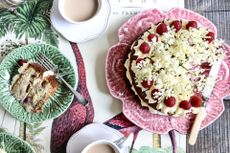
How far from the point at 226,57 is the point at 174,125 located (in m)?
0.25

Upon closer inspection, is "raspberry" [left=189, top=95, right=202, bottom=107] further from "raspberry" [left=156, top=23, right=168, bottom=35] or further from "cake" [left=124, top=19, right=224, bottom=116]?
"raspberry" [left=156, top=23, right=168, bottom=35]

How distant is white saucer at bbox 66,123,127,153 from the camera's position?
4.27 feet

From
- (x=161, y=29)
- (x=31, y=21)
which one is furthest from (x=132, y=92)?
(x=31, y=21)

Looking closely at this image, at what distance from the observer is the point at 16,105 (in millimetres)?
1303

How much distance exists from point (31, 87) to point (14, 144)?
0.55ft

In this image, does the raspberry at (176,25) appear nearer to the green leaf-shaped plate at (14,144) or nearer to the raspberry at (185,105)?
the raspberry at (185,105)

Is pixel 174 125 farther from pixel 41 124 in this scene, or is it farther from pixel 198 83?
pixel 41 124

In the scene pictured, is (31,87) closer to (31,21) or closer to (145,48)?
(31,21)

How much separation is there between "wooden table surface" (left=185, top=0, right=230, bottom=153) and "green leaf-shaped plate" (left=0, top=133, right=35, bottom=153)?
19.2 inches

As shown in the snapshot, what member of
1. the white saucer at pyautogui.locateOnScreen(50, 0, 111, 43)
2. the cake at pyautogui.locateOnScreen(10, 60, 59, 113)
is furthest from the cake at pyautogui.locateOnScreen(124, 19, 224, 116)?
the cake at pyautogui.locateOnScreen(10, 60, 59, 113)

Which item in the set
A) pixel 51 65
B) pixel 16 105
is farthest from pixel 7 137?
pixel 51 65

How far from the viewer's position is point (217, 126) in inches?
55.0

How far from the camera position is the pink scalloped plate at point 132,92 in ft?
4.30

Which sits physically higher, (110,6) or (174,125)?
(110,6)
